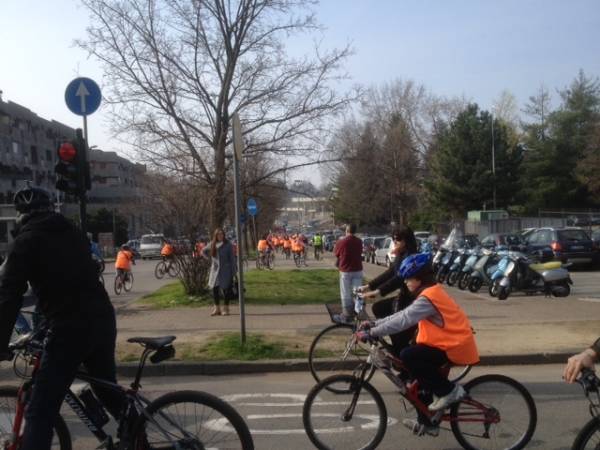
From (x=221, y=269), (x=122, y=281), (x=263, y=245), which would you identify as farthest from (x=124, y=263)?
(x=263, y=245)

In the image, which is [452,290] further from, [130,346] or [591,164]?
[591,164]

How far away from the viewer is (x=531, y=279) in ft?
51.3

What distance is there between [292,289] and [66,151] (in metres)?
9.72

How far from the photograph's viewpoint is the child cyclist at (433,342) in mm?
4922

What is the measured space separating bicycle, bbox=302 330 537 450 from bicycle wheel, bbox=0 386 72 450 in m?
1.74

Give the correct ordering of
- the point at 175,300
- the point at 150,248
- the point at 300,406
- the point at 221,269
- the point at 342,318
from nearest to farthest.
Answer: the point at 300,406 → the point at 342,318 → the point at 221,269 → the point at 175,300 → the point at 150,248

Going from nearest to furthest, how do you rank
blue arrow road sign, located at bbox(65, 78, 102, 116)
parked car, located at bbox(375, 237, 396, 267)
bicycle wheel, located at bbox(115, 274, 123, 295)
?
blue arrow road sign, located at bbox(65, 78, 102, 116) < bicycle wheel, located at bbox(115, 274, 123, 295) < parked car, located at bbox(375, 237, 396, 267)

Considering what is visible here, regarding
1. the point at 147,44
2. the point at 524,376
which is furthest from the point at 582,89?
the point at 524,376

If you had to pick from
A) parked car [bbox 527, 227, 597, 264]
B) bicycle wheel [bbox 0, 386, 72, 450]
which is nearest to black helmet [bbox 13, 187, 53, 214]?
bicycle wheel [bbox 0, 386, 72, 450]

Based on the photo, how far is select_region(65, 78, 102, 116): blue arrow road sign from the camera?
29.4ft

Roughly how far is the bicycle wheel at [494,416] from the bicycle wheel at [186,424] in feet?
6.13

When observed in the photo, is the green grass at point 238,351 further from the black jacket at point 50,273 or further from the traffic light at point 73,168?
the black jacket at point 50,273

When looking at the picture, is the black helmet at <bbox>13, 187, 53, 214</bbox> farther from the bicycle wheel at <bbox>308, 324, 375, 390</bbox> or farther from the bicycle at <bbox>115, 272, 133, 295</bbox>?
the bicycle at <bbox>115, 272, 133, 295</bbox>

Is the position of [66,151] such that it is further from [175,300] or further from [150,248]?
[150,248]
